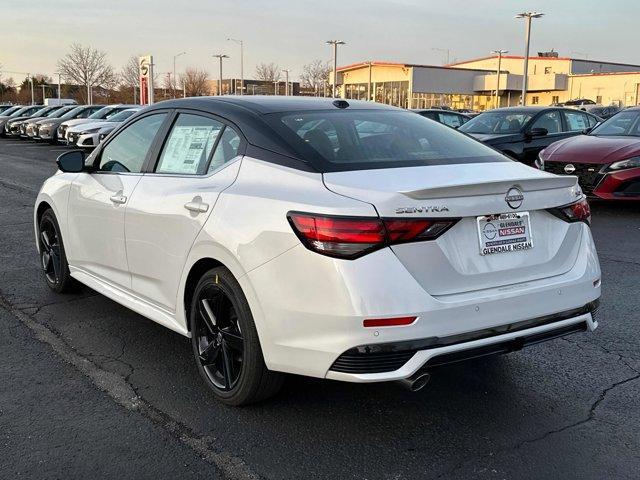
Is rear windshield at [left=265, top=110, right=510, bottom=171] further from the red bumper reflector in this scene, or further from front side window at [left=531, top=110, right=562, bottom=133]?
front side window at [left=531, top=110, right=562, bottom=133]

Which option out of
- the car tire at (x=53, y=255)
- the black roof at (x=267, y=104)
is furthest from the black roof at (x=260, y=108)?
the car tire at (x=53, y=255)

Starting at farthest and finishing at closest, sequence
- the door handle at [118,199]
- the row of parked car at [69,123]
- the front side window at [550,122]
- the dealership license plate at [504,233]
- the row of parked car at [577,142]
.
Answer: the row of parked car at [69,123] → the front side window at [550,122] → the row of parked car at [577,142] → the door handle at [118,199] → the dealership license plate at [504,233]

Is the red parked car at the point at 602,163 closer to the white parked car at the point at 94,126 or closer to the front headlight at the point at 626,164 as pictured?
the front headlight at the point at 626,164

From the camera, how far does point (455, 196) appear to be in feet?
9.64

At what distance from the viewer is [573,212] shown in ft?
11.2

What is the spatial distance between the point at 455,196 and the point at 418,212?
0.70ft

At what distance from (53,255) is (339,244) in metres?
3.57

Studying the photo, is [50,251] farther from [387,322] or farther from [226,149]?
[387,322]

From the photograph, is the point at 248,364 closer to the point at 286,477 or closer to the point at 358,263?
the point at 286,477

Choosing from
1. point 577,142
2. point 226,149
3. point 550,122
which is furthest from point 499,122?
point 226,149

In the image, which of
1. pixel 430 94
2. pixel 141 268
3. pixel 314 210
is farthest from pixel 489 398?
pixel 430 94

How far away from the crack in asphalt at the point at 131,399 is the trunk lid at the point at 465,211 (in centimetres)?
116

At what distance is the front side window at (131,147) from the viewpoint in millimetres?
4364

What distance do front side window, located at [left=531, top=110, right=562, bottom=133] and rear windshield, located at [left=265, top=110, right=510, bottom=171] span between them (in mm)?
9000
